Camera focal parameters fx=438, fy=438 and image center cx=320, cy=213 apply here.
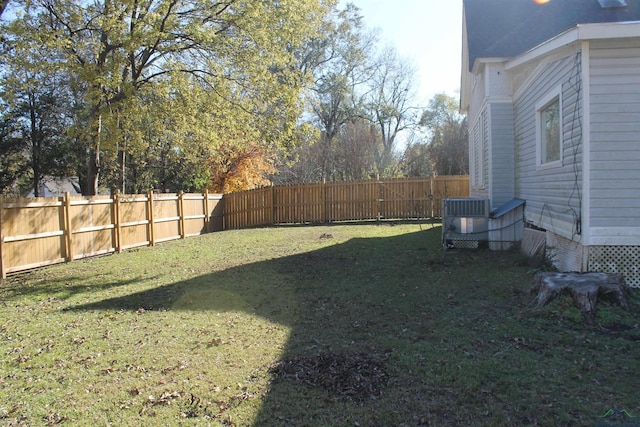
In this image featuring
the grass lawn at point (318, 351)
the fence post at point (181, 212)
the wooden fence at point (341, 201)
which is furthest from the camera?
the wooden fence at point (341, 201)

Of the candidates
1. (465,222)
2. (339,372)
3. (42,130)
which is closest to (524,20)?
(465,222)

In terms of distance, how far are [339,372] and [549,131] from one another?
19.3ft

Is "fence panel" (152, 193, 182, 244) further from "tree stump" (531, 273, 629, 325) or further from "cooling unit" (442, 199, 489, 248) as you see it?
"tree stump" (531, 273, 629, 325)

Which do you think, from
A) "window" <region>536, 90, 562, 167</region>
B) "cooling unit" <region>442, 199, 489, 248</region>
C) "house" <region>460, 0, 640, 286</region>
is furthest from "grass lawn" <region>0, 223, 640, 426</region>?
"window" <region>536, 90, 562, 167</region>

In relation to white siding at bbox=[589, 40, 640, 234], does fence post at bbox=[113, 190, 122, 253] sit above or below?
below

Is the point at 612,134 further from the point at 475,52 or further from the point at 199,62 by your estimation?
the point at 199,62

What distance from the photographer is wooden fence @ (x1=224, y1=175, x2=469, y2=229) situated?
63.3ft

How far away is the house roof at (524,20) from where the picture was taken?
33.3 feet

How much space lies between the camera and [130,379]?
3979 millimetres

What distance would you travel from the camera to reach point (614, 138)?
5.74 metres

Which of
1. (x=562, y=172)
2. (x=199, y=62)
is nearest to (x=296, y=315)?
(x=562, y=172)

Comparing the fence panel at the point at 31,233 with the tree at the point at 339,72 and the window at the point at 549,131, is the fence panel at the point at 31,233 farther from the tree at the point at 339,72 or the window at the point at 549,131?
the tree at the point at 339,72

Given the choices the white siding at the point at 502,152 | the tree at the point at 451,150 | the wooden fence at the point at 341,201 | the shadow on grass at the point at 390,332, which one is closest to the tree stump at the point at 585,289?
the shadow on grass at the point at 390,332

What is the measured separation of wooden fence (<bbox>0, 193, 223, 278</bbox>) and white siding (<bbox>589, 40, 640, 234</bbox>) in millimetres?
10489
